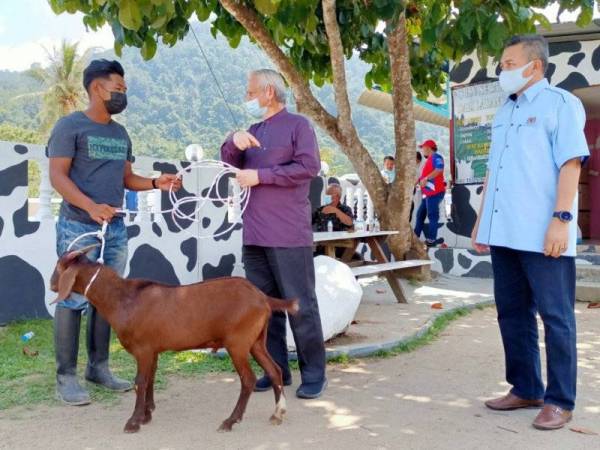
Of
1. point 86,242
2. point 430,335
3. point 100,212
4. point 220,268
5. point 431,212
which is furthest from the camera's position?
point 431,212

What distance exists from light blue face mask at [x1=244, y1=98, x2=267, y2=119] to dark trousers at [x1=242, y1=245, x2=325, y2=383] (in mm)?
800

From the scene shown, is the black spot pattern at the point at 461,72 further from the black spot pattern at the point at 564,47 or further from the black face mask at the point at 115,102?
the black face mask at the point at 115,102

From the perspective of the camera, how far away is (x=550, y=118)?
3469mm

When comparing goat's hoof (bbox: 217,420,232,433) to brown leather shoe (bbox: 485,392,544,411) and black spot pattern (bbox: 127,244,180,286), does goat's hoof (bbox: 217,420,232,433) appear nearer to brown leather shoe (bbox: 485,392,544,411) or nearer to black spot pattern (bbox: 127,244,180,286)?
brown leather shoe (bbox: 485,392,544,411)

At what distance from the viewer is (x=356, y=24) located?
8383 millimetres

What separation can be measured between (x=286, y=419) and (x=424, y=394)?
0.98m

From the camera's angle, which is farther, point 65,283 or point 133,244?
point 133,244

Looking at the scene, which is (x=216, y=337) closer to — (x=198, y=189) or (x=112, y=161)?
(x=112, y=161)

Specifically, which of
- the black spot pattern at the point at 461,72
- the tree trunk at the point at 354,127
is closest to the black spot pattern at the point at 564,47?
the black spot pattern at the point at 461,72

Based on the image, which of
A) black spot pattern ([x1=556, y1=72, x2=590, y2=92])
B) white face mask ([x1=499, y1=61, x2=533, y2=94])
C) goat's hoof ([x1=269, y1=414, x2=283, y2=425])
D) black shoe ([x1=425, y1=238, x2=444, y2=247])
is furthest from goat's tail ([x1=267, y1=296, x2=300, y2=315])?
black spot pattern ([x1=556, y1=72, x2=590, y2=92])

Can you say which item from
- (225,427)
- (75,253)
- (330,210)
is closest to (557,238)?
(225,427)

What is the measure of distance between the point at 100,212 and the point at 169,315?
78cm

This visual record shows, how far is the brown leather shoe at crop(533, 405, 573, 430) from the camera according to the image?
11.4ft

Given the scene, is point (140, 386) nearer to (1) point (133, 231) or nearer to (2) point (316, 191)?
(1) point (133, 231)
